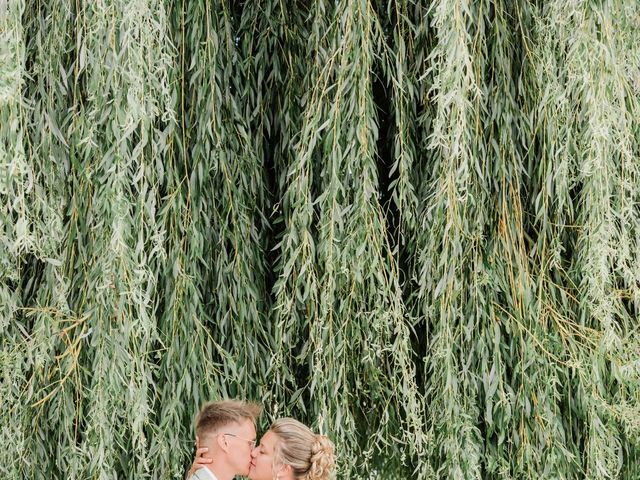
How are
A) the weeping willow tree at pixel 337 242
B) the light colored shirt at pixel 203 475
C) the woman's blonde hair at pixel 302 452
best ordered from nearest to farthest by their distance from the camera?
the light colored shirt at pixel 203 475 < the woman's blonde hair at pixel 302 452 < the weeping willow tree at pixel 337 242

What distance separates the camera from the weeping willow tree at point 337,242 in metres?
3.45

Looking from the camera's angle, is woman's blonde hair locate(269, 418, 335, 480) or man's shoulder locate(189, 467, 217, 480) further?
woman's blonde hair locate(269, 418, 335, 480)

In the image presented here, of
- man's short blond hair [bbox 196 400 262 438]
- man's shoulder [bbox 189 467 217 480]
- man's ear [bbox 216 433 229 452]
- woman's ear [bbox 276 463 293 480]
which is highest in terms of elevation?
man's short blond hair [bbox 196 400 262 438]

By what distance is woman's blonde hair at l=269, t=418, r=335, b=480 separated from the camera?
3.31m

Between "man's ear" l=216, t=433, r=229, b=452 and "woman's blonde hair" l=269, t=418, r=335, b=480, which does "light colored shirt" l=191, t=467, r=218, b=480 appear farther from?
"woman's blonde hair" l=269, t=418, r=335, b=480

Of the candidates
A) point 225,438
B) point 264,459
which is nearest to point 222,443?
point 225,438

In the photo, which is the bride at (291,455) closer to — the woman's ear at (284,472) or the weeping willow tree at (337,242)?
the woman's ear at (284,472)

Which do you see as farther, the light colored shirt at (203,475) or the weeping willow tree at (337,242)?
the weeping willow tree at (337,242)

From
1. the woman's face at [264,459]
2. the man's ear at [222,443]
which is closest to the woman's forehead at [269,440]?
the woman's face at [264,459]

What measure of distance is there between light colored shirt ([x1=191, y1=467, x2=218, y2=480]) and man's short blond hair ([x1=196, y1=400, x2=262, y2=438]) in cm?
12

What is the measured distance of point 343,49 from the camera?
3689 mm

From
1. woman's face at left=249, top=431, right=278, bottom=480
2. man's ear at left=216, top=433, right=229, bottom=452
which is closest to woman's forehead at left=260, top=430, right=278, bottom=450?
woman's face at left=249, top=431, right=278, bottom=480

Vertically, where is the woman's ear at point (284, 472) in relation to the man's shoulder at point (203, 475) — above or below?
below

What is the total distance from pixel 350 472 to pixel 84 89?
157 centimetres
